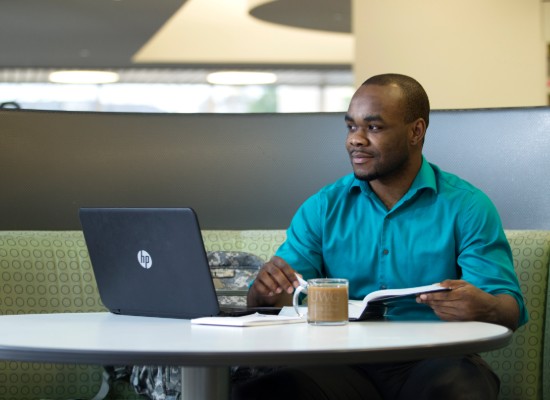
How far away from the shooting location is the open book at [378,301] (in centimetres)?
175

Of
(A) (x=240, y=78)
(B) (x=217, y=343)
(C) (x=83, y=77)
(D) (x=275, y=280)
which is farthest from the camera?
(A) (x=240, y=78)

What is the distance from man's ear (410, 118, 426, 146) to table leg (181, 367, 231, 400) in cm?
100

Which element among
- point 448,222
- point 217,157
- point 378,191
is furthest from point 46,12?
point 448,222

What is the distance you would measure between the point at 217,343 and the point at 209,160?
71.1 inches

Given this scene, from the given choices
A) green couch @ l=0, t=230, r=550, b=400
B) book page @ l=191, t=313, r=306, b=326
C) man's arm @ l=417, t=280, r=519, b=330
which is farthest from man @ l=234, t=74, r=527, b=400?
green couch @ l=0, t=230, r=550, b=400

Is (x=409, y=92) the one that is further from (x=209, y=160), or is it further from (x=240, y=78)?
(x=240, y=78)

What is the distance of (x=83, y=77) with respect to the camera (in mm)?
3605

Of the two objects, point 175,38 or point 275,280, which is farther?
point 175,38

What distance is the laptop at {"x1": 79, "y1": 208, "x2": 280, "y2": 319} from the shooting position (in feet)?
5.73

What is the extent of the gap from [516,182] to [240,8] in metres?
1.34

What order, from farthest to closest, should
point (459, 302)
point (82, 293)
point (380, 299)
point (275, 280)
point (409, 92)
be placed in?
point (82, 293), point (409, 92), point (275, 280), point (459, 302), point (380, 299)

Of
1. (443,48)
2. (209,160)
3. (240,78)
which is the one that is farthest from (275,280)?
(443,48)

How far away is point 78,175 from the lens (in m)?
3.19

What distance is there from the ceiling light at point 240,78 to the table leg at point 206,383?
7.02 feet
